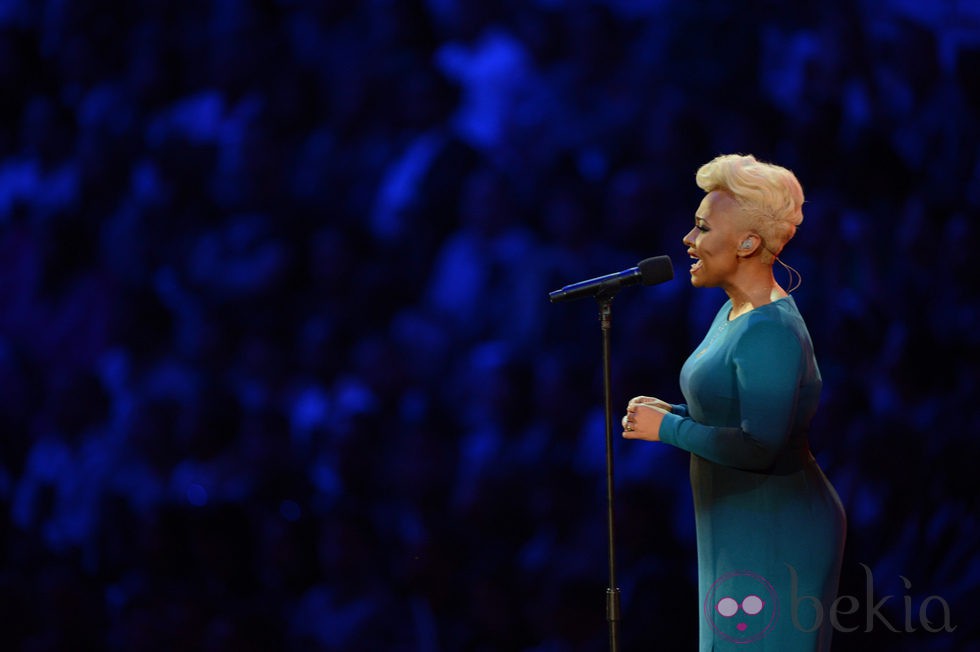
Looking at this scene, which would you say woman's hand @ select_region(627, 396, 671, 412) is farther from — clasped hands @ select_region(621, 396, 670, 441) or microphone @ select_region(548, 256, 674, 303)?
microphone @ select_region(548, 256, 674, 303)

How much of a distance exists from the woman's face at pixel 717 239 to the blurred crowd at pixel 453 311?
1347mm

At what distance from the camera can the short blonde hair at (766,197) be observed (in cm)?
190

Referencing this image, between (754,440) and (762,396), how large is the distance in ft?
0.24

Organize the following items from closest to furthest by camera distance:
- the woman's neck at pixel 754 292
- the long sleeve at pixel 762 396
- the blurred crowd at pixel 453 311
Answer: the long sleeve at pixel 762 396 → the woman's neck at pixel 754 292 → the blurred crowd at pixel 453 311

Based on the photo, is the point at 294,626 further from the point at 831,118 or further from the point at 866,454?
the point at 831,118

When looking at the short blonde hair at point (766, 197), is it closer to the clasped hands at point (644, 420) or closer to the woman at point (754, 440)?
the woman at point (754, 440)

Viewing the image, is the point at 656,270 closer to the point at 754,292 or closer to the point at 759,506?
the point at 754,292

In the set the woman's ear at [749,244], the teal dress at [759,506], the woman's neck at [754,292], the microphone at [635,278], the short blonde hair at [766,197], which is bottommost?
the teal dress at [759,506]

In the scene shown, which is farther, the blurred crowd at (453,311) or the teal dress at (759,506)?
the blurred crowd at (453,311)

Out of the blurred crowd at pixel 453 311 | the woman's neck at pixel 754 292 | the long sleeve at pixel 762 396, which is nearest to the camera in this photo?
the long sleeve at pixel 762 396

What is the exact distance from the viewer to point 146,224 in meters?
3.47

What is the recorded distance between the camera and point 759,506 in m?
1.88

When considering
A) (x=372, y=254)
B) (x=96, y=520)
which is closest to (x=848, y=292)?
(x=372, y=254)

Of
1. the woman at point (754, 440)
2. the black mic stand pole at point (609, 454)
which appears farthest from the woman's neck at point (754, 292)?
the black mic stand pole at point (609, 454)
